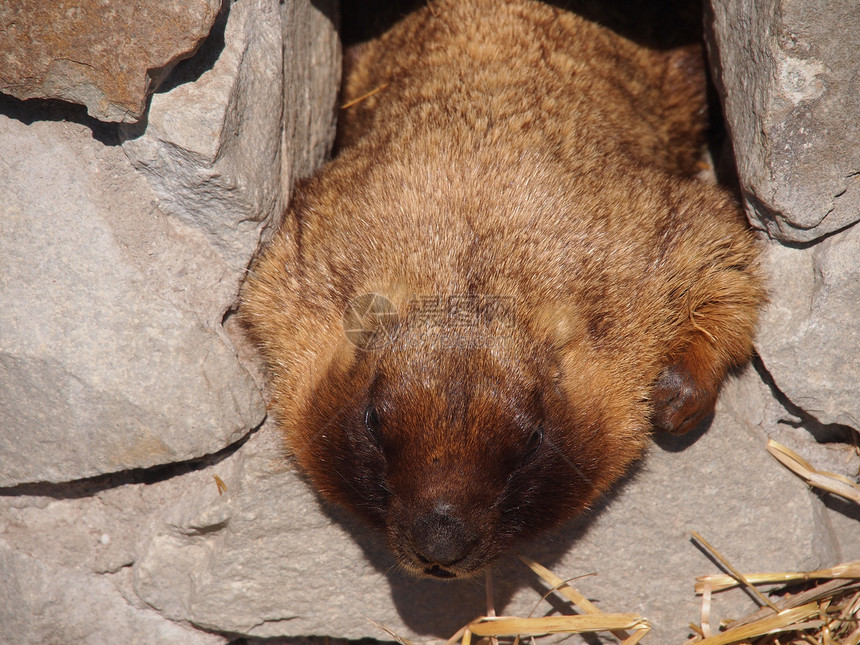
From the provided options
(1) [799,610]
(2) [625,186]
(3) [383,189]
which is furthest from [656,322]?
(1) [799,610]

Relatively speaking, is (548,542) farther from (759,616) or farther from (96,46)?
(96,46)

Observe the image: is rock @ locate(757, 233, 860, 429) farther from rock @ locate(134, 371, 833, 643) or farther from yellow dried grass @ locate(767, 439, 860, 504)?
rock @ locate(134, 371, 833, 643)

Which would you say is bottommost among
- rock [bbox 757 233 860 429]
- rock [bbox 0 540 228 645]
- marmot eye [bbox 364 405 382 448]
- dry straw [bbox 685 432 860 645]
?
dry straw [bbox 685 432 860 645]

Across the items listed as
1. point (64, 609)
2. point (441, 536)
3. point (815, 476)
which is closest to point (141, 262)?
point (441, 536)

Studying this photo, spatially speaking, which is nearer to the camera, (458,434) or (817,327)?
(458,434)

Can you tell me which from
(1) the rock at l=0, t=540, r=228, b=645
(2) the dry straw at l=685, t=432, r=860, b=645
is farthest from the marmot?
(1) the rock at l=0, t=540, r=228, b=645

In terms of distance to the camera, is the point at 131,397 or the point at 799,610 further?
the point at 799,610

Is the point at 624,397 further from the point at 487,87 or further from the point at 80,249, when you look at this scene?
the point at 80,249
